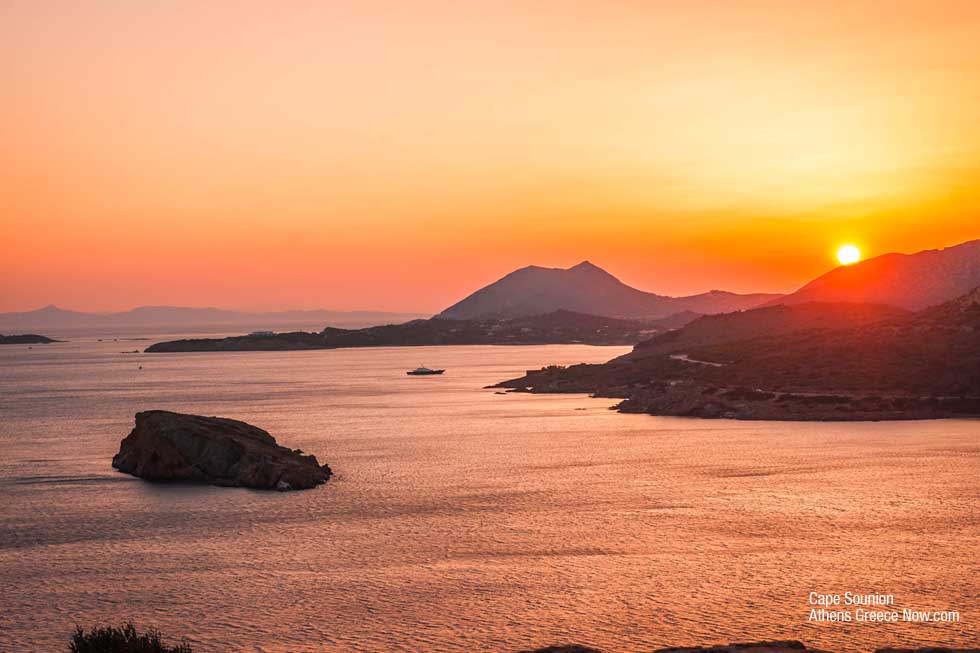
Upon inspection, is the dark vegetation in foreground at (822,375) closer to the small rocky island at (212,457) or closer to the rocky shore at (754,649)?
the small rocky island at (212,457)

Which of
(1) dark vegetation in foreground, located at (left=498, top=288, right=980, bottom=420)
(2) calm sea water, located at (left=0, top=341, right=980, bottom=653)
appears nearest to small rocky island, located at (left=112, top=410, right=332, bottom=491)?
(2) calm sea water, located at (left=0, top=341, right=980, bottom=653)

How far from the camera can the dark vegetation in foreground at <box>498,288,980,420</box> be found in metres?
108

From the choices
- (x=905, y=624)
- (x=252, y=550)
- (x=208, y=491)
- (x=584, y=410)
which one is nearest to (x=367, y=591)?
(x=252, y=550)

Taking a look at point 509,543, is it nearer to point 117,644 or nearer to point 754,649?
point 754,649

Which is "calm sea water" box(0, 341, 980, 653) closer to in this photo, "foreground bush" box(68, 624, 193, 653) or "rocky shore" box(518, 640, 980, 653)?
"rocky shore" box(518, 640, 980, 653)

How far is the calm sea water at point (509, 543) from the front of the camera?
1358 inches

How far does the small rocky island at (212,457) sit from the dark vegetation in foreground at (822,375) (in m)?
58.8

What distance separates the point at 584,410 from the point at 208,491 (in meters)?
62.1

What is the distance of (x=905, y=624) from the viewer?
3306 centimetres

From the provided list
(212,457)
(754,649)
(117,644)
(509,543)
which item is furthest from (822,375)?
(117,644)

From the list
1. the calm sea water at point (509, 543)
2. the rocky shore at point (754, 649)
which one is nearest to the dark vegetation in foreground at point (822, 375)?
the calm sea water at point (509, 543)

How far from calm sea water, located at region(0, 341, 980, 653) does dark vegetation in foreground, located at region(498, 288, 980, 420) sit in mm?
16322

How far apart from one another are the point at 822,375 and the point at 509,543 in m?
83.6

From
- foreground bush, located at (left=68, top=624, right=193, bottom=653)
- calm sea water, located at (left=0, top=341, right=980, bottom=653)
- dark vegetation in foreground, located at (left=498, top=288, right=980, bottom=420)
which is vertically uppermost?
dark vegetation in foreground, located at (left=498, top=288, right=980, bottom=420)
